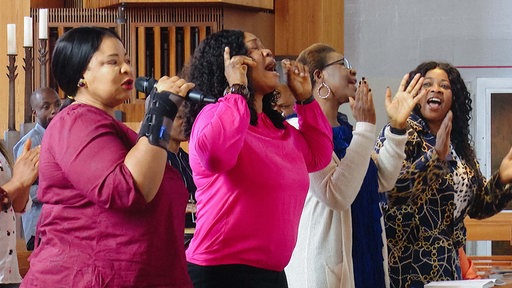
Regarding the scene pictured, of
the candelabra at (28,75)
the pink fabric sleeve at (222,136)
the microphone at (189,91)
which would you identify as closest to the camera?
the microphone at (189,91)

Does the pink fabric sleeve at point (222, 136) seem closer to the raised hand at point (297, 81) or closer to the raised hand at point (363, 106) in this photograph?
the raised hand at point (297, 81)

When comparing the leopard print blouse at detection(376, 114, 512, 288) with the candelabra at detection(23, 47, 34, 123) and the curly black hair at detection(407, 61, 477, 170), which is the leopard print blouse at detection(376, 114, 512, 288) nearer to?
the curly black hair at detection(407, 61, 477, 170)

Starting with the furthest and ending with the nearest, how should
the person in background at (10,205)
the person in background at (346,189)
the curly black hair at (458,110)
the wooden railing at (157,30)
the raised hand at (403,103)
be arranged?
the wooden railing at (157,30), the curly black hair at (458,110), the raised hand at (403,103), the person in background at (10,205), the person in background at (346,189)

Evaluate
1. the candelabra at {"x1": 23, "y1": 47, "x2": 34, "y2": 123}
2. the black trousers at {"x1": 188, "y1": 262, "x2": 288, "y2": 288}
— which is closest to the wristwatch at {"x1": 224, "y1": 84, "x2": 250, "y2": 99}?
the black trousers at {"x1": 188, "y1": 262, "x2": 288, "y2": 288}

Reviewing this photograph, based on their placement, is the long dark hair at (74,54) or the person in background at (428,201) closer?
the long dark hair at (74,54)

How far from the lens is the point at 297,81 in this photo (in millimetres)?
3053

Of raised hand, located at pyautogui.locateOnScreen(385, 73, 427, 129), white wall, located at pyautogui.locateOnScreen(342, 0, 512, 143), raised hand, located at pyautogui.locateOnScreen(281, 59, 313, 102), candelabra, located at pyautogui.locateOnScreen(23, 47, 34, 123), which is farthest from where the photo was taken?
white wall, located at pyautogui.locateOnScreen(342, 0, 512, 143)

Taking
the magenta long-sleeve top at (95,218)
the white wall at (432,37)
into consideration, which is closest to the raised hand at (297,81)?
the magenta long-sleeve top at (95,218)

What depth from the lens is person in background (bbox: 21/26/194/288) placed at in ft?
6.98

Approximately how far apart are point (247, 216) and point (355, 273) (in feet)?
2.56

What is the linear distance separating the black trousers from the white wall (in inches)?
226

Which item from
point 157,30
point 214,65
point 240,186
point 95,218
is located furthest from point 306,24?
point 95,218

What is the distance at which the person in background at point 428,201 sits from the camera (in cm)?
353

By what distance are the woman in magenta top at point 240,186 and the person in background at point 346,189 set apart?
401mm
